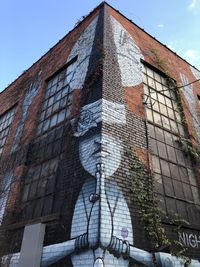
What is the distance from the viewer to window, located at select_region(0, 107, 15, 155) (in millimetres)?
9445

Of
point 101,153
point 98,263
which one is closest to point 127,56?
point 101,153

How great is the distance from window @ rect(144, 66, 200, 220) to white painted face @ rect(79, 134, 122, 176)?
47.4 inches

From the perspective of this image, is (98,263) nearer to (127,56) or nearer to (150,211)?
(150,211)

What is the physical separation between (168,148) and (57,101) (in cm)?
350

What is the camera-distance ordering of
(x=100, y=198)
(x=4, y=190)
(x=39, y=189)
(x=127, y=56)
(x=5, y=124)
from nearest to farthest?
1. (x=100, y=198)
2. (x=39, y=189)
3. (x=4, y=190)
4. (x=127, y=56)
5. (x=5, y=124)

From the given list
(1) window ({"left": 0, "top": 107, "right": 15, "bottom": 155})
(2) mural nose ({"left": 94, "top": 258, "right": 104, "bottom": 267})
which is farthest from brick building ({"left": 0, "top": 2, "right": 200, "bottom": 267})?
(1) window ({"left": 0, "top": 107, "right": 15, "bottom": 155})

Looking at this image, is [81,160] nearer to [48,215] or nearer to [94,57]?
[48,215]

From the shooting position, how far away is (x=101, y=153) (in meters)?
4.85

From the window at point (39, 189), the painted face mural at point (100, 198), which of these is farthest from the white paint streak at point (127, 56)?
the window at point (39, 189)

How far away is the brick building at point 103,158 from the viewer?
4422 mm

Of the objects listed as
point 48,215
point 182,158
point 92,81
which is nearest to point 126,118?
point 92,81

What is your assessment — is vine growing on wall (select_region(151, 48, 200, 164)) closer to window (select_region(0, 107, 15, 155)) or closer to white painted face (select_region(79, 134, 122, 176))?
white painted face (select_region(79, 134, 122, 176))

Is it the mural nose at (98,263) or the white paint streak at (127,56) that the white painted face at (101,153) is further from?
the white paint streak at (127,56)

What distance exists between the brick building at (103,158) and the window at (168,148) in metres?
0.03
